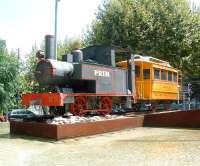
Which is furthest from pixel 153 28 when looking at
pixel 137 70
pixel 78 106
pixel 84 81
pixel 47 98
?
pixel 47 98

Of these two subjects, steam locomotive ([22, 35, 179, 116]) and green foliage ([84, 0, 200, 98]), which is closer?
steam locomotive ([22, 35, 179, 116])

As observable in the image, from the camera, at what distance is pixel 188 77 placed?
114 ft

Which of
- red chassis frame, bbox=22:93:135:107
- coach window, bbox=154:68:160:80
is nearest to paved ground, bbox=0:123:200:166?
red chassis frame, bbox=22:93:135:107

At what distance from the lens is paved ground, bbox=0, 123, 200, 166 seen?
9.28 metres

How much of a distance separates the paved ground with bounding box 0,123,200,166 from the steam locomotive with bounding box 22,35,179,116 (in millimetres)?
1757

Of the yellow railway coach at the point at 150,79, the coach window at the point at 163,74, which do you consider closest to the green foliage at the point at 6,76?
the yellow railway coach at the point at 150,79

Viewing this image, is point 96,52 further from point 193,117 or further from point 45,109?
point 193,117

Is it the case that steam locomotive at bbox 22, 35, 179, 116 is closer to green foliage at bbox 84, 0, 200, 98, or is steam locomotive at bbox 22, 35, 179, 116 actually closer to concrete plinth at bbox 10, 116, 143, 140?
concrete plinth at bbox 10, 116, 143, 140

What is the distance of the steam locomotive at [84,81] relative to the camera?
1509cm

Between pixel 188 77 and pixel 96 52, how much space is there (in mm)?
18268

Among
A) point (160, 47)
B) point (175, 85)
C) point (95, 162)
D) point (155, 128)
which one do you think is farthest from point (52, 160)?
point (160, 47)

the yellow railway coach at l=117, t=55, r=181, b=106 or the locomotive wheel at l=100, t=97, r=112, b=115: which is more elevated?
the yellow railway coach at l=117, t=55, r=181, b=106

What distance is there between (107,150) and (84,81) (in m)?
6.06

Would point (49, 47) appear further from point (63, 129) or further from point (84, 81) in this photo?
point (63, 129)
